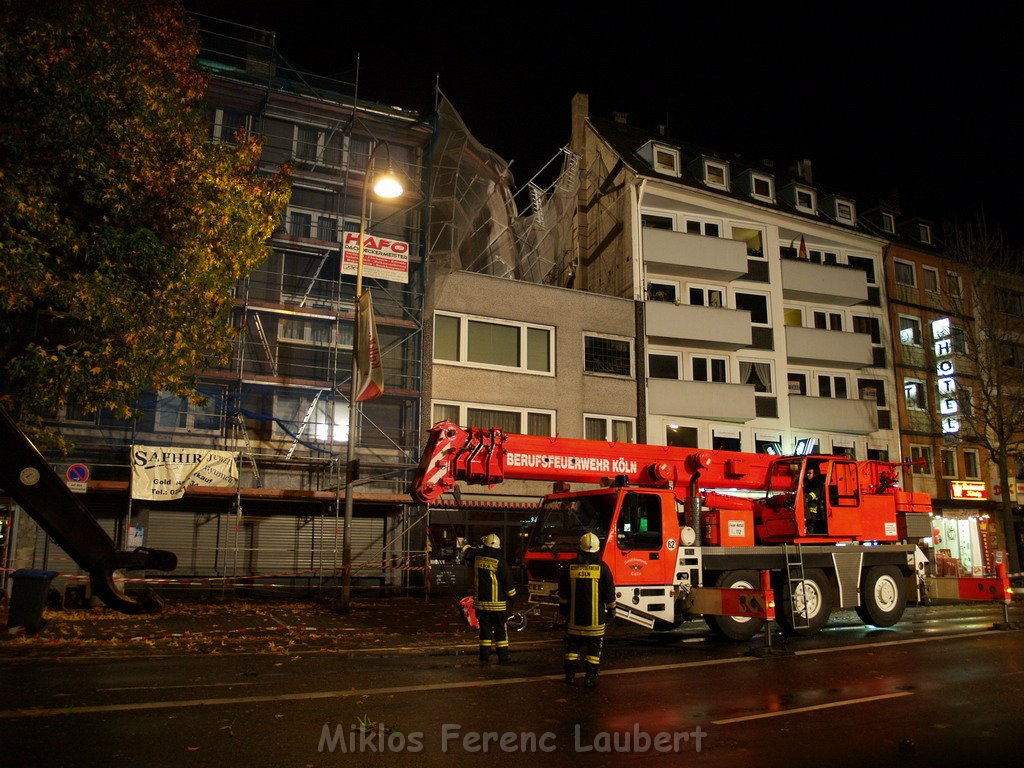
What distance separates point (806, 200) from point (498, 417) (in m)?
19.7

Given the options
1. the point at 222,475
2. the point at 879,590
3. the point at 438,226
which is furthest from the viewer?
the point at 438,226

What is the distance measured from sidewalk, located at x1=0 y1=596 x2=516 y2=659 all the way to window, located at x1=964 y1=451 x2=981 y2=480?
26714mm

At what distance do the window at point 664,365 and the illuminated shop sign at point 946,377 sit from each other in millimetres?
12431

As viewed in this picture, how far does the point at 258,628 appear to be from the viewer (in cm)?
1348

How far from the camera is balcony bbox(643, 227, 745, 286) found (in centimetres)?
2883

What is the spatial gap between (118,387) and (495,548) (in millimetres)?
7454

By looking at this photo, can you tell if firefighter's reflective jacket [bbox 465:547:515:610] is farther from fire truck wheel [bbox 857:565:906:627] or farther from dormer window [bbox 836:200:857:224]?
dormer window [bbox 836:200:857:224]

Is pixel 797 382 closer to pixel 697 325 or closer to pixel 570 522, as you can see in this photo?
pixel 697 325

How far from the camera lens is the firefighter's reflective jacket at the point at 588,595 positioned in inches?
338

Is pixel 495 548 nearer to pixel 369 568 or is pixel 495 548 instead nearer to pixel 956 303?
pixel 369 568

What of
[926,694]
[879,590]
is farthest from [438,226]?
[926,694]

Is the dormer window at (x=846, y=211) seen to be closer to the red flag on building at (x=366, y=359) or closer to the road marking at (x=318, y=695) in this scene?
the red flag on building at (x=366, y=359)

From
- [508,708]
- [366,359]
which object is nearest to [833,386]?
[366,359]

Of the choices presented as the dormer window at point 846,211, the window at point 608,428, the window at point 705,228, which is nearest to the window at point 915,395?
the dormer window at point 846,211
